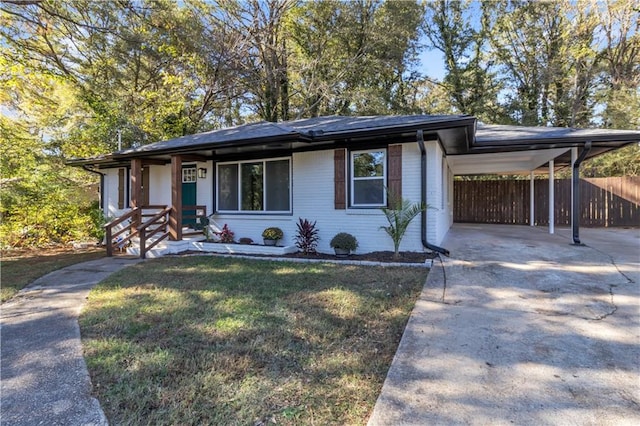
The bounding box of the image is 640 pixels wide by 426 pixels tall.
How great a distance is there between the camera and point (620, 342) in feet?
9.93

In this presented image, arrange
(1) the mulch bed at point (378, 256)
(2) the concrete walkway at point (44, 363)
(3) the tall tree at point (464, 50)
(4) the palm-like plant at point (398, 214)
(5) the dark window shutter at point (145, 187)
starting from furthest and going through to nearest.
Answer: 1. (3) the tall tree at point (464, 50)
2. (5) the dark window shutter at point (145, 187)
3. (4) the palm-like plant at point (398, 214)
4. (1) the mulch bed at point (378, 256)
5. (2) the concrete walkway at point (44, 363)

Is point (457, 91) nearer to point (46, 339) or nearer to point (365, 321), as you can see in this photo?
point (365, 321)

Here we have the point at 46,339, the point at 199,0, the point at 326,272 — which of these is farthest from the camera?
the point at 199,0

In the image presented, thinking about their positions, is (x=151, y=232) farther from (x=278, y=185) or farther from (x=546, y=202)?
(x=546, y=202)

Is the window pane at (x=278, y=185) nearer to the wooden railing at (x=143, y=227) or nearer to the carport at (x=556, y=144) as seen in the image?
the wooden railing at (x=143, y=227)

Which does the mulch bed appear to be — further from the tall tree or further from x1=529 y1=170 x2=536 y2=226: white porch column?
the tall tree

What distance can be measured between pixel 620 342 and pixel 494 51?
1934 centimetres

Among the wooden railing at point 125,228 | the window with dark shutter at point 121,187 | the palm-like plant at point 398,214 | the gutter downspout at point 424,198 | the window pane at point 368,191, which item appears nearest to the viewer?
the palm-like plant at point 398,214

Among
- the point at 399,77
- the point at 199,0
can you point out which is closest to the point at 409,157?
the point at 199,0

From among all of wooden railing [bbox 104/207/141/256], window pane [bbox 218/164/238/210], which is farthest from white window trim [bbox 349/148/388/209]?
wooden railing [bbox 104/207/141/256]

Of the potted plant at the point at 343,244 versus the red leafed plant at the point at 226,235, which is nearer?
the potted plant at the point at 343,244

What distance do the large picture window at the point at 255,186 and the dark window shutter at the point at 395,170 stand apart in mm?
2646

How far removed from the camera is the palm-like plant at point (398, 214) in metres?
6.61

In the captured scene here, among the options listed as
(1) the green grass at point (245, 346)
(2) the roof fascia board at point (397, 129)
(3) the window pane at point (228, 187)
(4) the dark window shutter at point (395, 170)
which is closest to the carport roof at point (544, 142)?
(2) the roof fascia board at point (397, 129)
